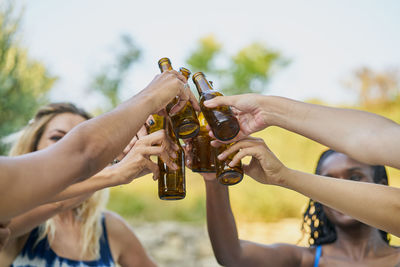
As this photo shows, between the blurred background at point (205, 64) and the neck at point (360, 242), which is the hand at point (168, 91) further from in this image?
the blurred background at point (205, 64)

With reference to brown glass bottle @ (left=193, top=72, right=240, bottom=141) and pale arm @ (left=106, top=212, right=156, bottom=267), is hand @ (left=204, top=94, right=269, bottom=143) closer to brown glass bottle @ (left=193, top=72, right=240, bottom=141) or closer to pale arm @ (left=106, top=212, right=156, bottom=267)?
brown glass bottle @ (left=193, top=72, right=240, bottom=141)

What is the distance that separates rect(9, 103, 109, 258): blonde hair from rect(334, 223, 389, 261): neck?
121 cm

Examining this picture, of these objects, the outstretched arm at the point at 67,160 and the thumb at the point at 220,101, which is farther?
the thumb at the point at 220,101

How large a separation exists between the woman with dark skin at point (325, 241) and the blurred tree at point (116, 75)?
6744 millimetres

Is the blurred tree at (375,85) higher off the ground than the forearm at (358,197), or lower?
higher

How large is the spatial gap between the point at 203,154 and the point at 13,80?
14.4 ft

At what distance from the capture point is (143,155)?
1464 mm

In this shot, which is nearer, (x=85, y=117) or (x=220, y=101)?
(x=220, y=101)

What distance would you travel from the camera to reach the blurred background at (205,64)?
552cm

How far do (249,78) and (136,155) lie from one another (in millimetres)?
8658

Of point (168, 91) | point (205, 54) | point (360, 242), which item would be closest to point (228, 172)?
point (168, 91)

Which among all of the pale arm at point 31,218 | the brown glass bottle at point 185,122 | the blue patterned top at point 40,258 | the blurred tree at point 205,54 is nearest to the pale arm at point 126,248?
the blue patterned top at point 40,258

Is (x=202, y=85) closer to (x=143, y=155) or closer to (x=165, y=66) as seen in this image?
(x=165, y=66)

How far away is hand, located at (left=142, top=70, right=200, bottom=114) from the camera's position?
1.28m
